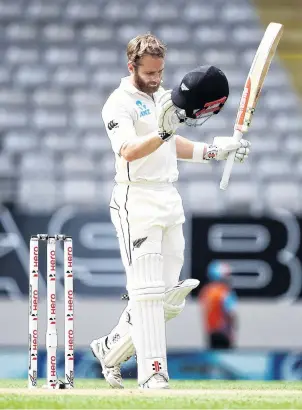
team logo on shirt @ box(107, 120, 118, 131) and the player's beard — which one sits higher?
the player's beard

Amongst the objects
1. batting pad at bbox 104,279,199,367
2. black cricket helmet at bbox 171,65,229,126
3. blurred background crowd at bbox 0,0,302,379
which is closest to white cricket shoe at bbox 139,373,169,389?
batting pad at bbox 104,279,199,367

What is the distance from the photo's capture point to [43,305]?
9.57m

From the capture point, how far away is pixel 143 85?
4859mm

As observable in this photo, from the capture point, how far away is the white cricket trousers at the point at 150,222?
4.77m

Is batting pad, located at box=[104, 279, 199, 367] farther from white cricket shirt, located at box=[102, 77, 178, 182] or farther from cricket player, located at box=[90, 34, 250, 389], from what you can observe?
white cricket shirt, located at box=[102, 77, 178, 182]

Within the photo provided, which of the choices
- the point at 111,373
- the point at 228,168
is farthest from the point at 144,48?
the point at 111,373

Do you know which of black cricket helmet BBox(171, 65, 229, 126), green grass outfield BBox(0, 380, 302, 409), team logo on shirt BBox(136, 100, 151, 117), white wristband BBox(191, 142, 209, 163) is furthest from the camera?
white wristband BBox(191, 142, 209, 163)

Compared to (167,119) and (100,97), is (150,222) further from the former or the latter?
(100,97)

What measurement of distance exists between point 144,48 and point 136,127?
321 mm

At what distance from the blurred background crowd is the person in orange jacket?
0.02m

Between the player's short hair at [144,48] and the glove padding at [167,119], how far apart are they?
0.31 meters

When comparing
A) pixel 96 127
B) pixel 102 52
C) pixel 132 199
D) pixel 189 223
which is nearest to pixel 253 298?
pixel 189 223

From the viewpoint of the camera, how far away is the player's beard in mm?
4852

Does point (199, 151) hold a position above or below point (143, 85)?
below
